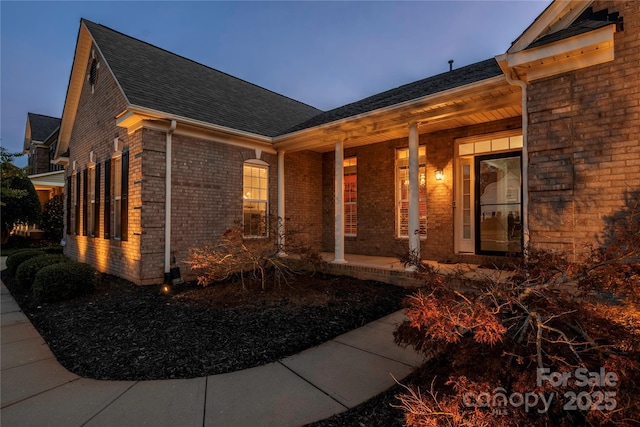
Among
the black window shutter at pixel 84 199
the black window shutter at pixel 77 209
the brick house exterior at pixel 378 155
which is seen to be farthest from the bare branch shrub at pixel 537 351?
the black window shutter at pixel 77 209

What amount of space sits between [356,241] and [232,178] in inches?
158

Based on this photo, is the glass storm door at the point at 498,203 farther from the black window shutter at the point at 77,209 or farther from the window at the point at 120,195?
the black window shutter at the point at 77,209

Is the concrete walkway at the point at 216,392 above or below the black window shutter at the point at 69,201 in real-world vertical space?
below

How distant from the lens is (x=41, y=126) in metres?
22.3

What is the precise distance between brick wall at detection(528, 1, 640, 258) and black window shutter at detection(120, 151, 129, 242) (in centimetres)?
789

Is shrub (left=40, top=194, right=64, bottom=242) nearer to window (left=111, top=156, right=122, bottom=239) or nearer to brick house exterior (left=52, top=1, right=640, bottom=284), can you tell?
brick house exterior (left=52, top=1, right=640, bottom=284)

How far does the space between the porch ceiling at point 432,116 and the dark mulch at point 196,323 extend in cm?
347

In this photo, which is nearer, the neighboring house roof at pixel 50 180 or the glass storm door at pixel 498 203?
the glass storm door at pixel 498 203

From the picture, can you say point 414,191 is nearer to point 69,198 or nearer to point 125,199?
point 125,199

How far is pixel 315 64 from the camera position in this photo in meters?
104

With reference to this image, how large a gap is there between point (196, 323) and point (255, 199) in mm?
4748

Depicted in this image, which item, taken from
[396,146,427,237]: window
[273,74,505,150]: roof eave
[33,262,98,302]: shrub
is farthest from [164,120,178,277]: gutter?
[396,146,427,237]: window

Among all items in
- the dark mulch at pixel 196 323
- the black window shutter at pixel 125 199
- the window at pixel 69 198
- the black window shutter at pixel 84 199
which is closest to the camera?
the dark mulch at pixel 196 323

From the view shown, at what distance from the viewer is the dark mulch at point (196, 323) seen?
3465 mm
